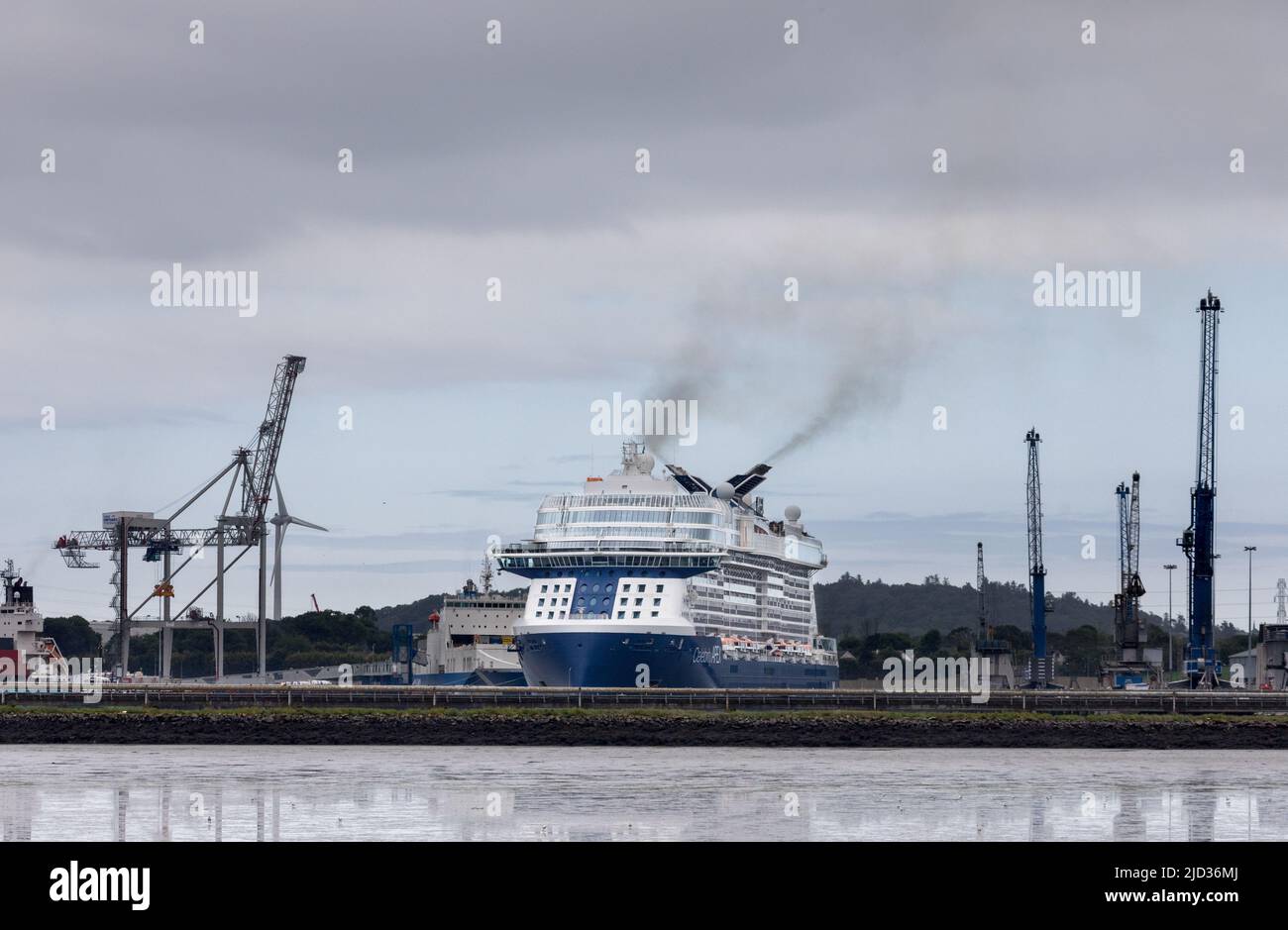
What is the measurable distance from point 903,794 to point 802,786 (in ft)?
12.4

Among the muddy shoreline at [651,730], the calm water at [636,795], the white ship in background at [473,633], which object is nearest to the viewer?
the calm water at [636,795]

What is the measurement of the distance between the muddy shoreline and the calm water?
6.35 metres

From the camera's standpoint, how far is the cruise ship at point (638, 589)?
379 feet

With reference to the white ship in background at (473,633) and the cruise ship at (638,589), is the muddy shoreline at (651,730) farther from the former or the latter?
the white ship in background at (473,633)

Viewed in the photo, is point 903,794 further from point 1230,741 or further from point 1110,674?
point 1110,674

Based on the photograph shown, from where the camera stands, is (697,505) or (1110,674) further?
(1110,674)

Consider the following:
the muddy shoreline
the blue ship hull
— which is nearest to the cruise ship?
the blue ship hull

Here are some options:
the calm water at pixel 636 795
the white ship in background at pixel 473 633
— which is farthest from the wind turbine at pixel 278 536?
the calm water at pixel 636 795

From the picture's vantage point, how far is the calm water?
4516 centimetres

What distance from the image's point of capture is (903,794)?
55938mm

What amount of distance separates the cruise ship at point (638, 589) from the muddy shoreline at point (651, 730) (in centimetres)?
2095

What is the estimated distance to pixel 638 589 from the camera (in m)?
117
